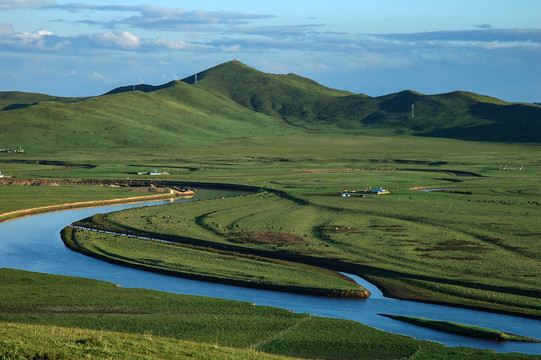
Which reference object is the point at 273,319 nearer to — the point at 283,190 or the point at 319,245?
the point at 319,245

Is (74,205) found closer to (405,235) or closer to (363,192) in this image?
(363,192)

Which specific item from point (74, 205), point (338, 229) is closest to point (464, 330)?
point (338, 229)

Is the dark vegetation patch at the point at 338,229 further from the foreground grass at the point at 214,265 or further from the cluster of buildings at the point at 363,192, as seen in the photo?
the cluster of buildings at the point at 363,192

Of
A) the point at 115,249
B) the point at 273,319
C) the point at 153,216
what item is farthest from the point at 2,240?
the point at 273,319

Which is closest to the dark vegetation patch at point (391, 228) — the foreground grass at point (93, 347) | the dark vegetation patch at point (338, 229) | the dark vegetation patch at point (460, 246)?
the dark vegetation patch at point (338, 229)

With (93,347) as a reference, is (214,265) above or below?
below
